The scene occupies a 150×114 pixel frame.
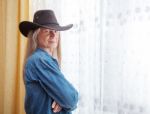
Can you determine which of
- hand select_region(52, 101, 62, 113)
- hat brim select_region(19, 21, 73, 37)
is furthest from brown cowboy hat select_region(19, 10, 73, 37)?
hand select_region(52, 101, 62, 113)

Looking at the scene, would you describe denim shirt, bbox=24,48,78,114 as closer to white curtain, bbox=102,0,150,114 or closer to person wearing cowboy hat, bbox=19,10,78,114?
person wearing cowboy hat, bbox=19,10,78,114

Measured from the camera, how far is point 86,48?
202cm

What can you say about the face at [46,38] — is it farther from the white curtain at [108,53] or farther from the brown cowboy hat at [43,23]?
the white curtain at [108,53]

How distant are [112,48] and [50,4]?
0.85 m

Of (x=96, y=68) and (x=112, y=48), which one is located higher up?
(x=112, y=48)

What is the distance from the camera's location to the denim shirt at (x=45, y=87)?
1537 millimetres

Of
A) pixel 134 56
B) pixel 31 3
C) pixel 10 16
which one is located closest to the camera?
pixel 134 56

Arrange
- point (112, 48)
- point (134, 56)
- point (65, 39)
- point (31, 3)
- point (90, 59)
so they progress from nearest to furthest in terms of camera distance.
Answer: point (134, 56), point (112, 48), point (90, 59), point (65, 39), point (31, 3)

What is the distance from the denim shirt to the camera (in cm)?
154

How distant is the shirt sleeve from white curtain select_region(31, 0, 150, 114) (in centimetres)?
40

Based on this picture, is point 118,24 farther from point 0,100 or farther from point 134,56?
point 0,100

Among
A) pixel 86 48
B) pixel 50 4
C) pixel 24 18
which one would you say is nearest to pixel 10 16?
pixel 24 18

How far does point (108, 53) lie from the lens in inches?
73.0

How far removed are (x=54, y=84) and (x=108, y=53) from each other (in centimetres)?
51
